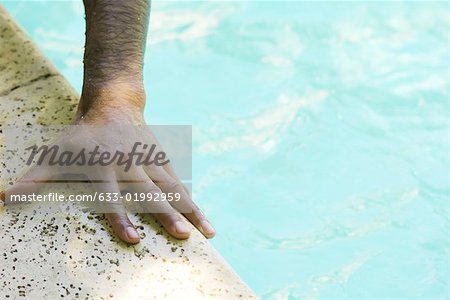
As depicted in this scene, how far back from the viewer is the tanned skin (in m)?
2.27

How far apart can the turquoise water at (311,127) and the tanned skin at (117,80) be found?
102 cm

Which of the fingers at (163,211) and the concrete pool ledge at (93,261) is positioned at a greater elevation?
the fingers at (163,211)

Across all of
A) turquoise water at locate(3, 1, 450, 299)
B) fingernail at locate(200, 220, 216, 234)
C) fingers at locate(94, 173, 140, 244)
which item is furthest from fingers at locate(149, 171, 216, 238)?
turquoise water at locate(3, 1, 450, 299)

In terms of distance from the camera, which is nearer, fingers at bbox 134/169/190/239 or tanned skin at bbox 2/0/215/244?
fingers at bbox 134/169/190/239

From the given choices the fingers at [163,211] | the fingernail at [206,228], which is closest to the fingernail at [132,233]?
the fingers at [163,211]

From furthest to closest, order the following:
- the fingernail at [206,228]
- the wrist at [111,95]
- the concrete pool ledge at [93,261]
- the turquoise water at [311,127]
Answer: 1. the turquoise water at [311,127]
2. the wrist at [111,95]
3. the fingernail at [206,228]
4. the concrete pool ledge at [93,261]

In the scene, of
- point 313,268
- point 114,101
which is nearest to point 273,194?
point 313,268

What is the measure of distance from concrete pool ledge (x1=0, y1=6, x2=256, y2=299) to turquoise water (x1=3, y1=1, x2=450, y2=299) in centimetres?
105

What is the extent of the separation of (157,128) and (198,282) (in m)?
2.04

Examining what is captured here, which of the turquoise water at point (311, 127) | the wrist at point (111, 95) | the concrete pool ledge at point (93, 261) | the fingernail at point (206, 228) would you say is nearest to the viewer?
the concrete pool ledge at point (93, 261)

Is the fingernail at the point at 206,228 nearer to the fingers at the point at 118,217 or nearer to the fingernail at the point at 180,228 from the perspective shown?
the fingernail at the point at 180,228

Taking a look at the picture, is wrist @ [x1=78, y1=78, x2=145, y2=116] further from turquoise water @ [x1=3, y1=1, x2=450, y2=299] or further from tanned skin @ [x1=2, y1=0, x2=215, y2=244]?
turquoise water @ [x1=3, y1=1, x2=450, y2=299]

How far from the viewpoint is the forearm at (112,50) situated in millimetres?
2502

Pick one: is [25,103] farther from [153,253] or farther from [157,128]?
[157,128]
